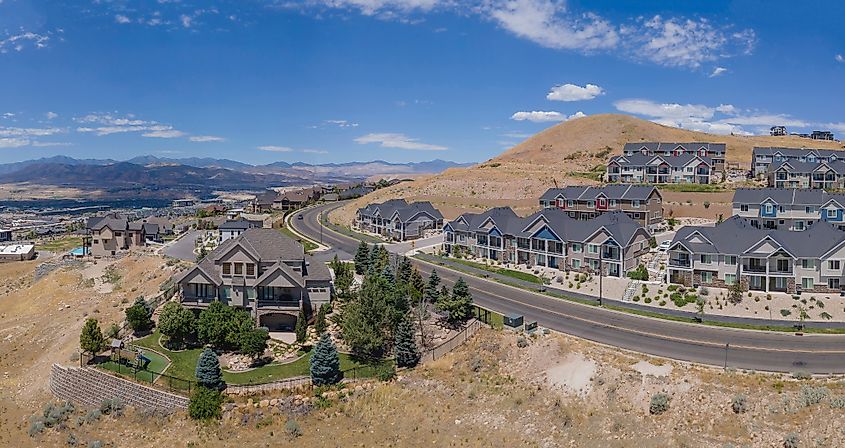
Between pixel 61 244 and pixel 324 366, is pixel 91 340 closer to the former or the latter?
pixel 324 366

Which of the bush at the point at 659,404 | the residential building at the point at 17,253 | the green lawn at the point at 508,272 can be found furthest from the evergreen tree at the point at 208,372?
the residential building at the point at 17,253

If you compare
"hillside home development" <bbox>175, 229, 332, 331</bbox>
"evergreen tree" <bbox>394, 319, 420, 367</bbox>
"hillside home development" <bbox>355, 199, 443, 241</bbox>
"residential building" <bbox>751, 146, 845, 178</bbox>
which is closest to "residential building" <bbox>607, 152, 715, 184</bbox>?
"residential building" <bbox>751, 146, 845, 178</bbox>

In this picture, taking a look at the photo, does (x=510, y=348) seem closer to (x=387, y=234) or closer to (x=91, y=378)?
(x=91, y=378)

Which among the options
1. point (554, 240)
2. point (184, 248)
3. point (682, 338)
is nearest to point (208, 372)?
point (682, 338)

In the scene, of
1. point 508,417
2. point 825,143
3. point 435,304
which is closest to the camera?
point 508,417

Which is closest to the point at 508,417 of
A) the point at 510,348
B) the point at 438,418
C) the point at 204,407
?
the point at 438,418

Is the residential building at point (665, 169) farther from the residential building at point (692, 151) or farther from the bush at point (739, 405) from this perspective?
the bush at point (739, 405)
